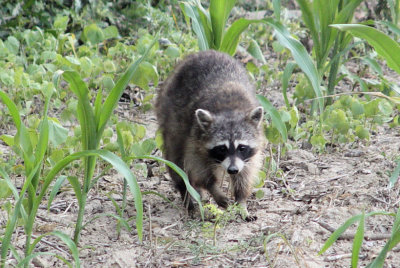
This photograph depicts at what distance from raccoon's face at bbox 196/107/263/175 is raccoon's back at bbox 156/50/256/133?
0.16m

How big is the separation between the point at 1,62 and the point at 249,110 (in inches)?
110

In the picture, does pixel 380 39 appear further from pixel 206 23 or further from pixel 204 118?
pixel 206 23

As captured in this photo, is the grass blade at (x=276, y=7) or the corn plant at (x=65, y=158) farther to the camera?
the grass blade at (x=276, y=7)

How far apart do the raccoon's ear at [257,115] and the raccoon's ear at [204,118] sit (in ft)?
1.09

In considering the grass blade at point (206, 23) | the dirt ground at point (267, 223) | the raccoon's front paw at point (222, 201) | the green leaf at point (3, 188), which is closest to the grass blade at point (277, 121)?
the dirt ground at point (267, 223)

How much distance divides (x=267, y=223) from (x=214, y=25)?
2213 mm

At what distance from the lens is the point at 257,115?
5.07 meters

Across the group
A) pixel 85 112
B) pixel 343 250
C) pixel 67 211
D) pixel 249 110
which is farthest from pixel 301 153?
pixel 85 112

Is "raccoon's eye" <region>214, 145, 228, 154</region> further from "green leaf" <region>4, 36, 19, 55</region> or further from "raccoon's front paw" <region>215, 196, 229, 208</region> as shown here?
"green leaf" <region>4, 36, 19, 55</region>

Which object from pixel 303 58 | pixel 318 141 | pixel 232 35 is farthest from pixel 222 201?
pixel 232 35

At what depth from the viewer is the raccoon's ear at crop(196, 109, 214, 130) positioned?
4.93m

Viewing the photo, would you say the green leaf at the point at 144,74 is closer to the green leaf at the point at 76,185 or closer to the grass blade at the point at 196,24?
the grass blade at the point at 196,24

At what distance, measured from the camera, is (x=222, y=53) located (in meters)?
5.64

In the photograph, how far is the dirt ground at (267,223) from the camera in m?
3.93
